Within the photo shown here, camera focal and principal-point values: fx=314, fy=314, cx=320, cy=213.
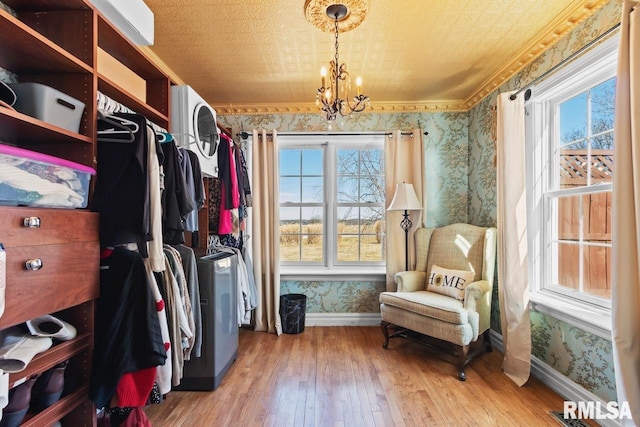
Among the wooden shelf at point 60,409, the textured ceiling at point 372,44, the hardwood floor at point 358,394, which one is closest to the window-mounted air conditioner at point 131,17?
the textured ceiling at point 372,44

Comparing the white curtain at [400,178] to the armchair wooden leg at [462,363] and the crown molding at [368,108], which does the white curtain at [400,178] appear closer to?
the crown molding at [368,108]

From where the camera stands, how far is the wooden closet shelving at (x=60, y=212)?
1.08 metres

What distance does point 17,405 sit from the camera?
1.10 meters

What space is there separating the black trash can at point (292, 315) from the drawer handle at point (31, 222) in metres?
2.34

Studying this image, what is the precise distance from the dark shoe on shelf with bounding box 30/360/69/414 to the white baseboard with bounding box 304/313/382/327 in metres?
2.35

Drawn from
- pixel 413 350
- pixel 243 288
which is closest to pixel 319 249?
pixel 243 288

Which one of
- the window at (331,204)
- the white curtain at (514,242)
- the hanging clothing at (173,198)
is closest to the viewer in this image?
the hanging clothing at (173,198)

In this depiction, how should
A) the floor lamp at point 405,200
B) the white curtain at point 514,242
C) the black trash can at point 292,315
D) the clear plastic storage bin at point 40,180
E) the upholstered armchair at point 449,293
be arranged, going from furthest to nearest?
the black trash can at point 292,315
the floor lamp at point 405,200
the upholstered armchair at point 449,293
the white curtain at point 514,242
the clear plastic storage bin at point 40,180

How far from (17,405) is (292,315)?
223 centimetres

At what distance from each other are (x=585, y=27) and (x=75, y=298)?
118 inches

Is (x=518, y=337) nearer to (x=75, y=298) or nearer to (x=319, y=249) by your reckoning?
(x=319, y=249)

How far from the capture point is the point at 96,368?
132 cm

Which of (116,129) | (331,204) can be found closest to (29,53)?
(116,129)

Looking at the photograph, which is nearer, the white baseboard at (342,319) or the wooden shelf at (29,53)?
the wooden shelf at (29,53)
